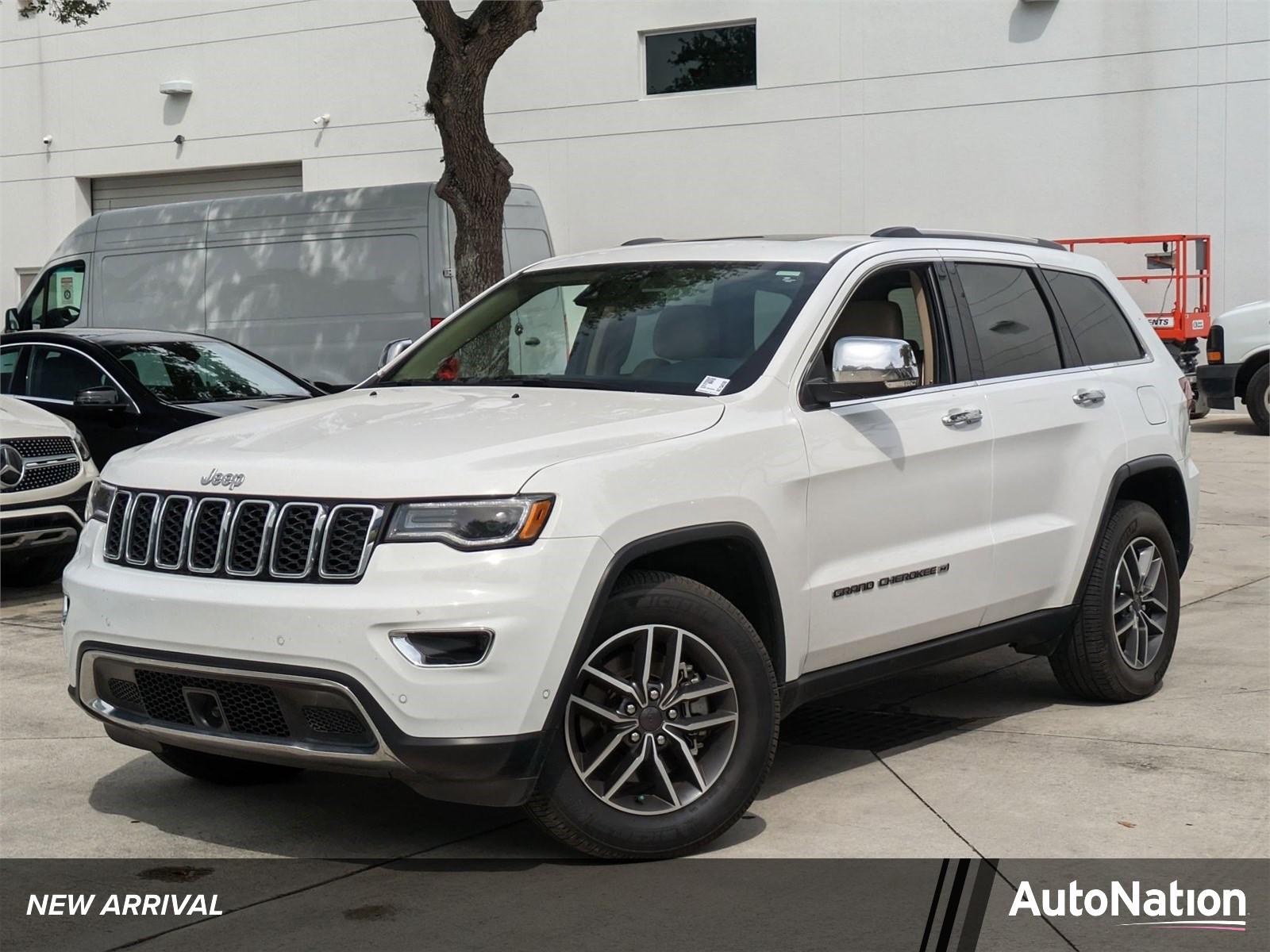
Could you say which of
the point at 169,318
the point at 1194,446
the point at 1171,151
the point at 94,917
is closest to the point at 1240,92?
the point at 1171,151

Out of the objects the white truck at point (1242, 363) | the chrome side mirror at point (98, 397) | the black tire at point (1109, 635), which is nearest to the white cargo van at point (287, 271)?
the chrome side mirror at point (98, 397)

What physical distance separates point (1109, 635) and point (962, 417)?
4.26ft

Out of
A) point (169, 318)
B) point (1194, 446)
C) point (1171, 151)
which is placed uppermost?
point (1171, 151)

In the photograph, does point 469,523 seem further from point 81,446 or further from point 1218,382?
point 1218,382

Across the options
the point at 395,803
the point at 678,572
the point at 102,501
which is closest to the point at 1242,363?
the point at 678,572

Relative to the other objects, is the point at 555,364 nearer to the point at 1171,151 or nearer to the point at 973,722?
the point at 973,722

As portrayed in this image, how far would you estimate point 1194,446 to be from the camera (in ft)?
55.9

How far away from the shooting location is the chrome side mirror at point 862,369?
16.7ft

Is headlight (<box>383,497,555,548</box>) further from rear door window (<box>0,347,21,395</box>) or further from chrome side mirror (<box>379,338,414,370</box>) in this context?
rear door window (<box>0,347,21,395</box>)

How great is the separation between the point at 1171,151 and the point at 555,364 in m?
17.4

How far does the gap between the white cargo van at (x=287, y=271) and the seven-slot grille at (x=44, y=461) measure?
6.57 m

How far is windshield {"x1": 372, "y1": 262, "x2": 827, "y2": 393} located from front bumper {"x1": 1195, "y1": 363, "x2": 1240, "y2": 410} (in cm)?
1341

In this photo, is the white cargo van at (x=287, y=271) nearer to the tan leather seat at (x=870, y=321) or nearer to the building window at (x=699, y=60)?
the building window at (x=699, y=60)

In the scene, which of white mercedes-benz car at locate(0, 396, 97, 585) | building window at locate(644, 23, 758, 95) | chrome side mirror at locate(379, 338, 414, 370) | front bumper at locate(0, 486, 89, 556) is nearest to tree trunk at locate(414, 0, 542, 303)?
white mercedes-benz car at locate(0, 396, 97, 585)
